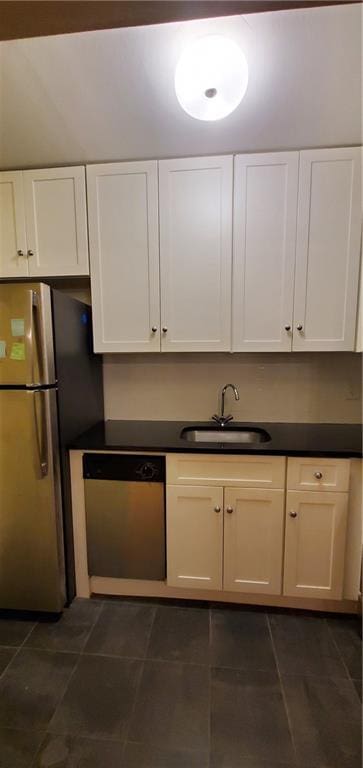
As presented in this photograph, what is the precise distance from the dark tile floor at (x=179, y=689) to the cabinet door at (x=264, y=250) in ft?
4.69

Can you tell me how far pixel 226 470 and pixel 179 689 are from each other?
34.8 inches

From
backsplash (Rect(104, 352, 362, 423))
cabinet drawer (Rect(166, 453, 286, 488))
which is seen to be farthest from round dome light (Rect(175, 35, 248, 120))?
cabinet drawer (Rect(166, 453, 286, 488))

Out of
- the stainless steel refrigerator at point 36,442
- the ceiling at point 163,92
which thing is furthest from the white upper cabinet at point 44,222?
the stainless steel refrigerator at point 36,442

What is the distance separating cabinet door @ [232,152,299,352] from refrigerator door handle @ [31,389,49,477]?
1.01m

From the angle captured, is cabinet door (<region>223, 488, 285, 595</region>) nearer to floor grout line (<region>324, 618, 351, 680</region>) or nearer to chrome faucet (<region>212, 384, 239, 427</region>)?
floor grout line (<region>324, 618, 351, 680</region>)

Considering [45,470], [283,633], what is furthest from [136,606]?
[45,470]

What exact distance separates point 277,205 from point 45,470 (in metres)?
1.75

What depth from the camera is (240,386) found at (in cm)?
207

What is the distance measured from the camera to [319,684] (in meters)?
1.31

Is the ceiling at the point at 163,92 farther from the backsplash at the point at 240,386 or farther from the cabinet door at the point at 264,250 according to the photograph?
the backsplash at the point at 240,386

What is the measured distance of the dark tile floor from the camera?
1090 mm

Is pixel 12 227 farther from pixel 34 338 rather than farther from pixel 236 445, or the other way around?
pixel 236 445

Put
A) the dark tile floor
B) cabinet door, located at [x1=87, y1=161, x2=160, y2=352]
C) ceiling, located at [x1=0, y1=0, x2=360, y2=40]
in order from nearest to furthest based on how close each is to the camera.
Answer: ceiling, located at [x1=0, y1=0, x2=360, y2=40]
the dark tile floor
cabinet door, located at [x1=87, y1=161, x2=160, y2=352]

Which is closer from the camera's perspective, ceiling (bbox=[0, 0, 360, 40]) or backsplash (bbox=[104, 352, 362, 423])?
ceiling (bbox=[0, 0, 360, 40])
